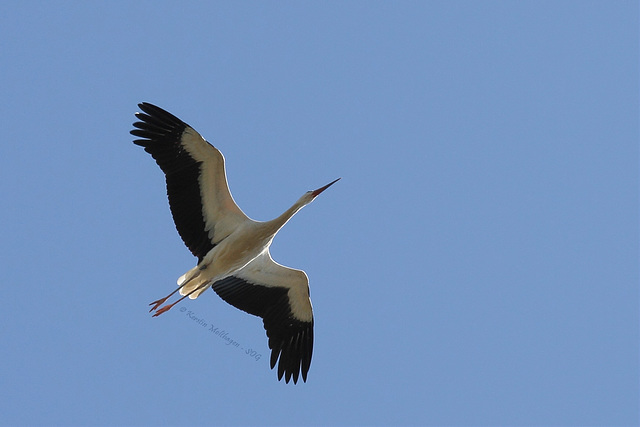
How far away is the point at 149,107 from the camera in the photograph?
17.0 m

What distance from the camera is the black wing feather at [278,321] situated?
18.0 meters

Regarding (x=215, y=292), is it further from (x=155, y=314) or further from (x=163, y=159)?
(x=163, y=159)

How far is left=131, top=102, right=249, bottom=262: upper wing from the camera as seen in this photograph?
17.0 metres

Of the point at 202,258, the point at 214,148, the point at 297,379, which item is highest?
the point at 214,148

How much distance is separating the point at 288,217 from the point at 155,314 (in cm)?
253

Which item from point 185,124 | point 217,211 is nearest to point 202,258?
point 217,211

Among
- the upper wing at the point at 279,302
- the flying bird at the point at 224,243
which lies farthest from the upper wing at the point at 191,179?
the upper wing at the point at 279,302

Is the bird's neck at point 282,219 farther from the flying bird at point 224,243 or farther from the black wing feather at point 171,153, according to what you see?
the black wing feather at point 171,153

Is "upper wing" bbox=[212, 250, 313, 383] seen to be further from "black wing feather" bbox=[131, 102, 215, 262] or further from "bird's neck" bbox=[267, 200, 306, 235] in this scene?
"black wing feather" bbox=[131, 102, 215, 262]

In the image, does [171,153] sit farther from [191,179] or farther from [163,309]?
[163,309]

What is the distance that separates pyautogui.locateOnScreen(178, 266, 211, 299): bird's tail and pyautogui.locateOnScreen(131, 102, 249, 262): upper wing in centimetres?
26

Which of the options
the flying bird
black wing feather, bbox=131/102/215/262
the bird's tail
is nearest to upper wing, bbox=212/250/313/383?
the flying bird

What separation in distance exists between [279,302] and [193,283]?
155cm

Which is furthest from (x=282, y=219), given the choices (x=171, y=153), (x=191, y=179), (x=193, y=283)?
(x=171, y=153)
